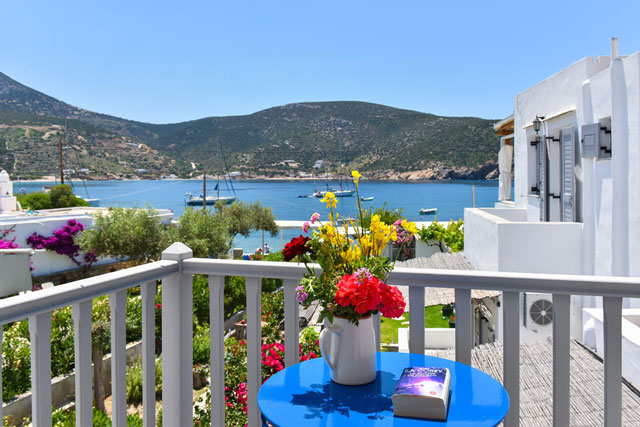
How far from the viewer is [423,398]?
1.27 metres

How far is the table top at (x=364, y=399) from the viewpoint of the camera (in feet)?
4.16

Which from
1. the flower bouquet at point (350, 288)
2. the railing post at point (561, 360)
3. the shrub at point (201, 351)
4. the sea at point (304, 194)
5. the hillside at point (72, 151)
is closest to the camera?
the flower bouquet at point (350, 288)

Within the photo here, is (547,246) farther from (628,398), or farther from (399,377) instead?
(399,377)

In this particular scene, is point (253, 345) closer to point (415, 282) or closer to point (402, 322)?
point (415, 282)

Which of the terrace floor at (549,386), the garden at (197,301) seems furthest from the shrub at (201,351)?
the terrace floor at (549,386)

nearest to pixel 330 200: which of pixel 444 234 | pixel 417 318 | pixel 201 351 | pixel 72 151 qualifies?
pixel 417 318

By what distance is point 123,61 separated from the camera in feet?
196

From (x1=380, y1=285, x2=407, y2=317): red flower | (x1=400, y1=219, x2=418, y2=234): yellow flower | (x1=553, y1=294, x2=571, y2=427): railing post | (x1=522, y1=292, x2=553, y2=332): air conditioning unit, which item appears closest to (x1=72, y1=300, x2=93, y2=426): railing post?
(x1=380, y1=285, x2=407, y2=317): red flower

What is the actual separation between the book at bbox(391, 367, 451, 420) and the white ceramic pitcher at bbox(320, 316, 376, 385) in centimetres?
13

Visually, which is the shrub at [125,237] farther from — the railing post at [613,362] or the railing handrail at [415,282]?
the railing post at [613,362]

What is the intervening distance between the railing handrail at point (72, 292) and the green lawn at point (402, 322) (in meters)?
9.61

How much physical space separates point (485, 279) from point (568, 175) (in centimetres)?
722

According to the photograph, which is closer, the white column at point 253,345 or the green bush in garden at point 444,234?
the white column at point 253,345

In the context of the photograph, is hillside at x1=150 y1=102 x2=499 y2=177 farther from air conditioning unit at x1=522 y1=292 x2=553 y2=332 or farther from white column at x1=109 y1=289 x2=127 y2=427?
white column at x1=109 y1=289 x2=127 y2=427
